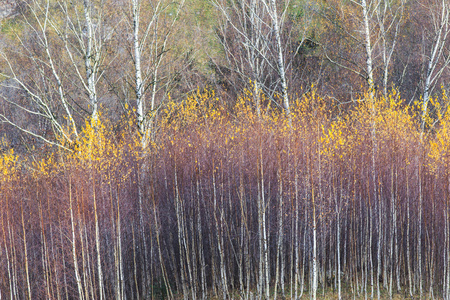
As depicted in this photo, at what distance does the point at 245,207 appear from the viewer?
16.5 m

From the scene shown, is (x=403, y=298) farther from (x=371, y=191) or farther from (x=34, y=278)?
(x=34, y=278)

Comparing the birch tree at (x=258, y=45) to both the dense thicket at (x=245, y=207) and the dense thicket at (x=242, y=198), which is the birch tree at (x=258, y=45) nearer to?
the dense thicket at (x=242, y=198)

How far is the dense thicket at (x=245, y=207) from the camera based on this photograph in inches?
613

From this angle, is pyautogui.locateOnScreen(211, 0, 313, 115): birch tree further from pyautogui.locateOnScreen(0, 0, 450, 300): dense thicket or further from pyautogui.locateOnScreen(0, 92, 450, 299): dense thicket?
pyautogui.locateOnScreen(0, 92, 450, 299): dense thicket

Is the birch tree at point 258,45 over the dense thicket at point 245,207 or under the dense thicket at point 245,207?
over

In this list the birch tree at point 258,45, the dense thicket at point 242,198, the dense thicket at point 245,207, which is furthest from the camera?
the birch tree at point 258,45

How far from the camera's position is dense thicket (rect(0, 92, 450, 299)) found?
51.1 feet

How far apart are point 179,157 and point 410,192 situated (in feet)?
26.5

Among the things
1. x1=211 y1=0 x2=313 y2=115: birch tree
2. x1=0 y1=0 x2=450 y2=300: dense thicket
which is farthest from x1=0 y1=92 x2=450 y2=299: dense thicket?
x1=211 y1=0 x2=313 y2=115: birch tree

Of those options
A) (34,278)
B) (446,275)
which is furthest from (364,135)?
(34,278)

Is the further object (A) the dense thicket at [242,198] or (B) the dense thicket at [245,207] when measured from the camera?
(B) the dense thicket at [245,207]

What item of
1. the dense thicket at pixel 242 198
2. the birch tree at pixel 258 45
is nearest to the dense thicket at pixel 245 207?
the dense thicket at pixel 242 198

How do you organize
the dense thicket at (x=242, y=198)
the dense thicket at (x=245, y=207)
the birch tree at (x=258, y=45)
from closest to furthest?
the dense thicket at (x=242, y=198) < the dense thicket at (x=245, y=207) < the birch tree at (x=258, y=45)

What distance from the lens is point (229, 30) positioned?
29906 millimetres
